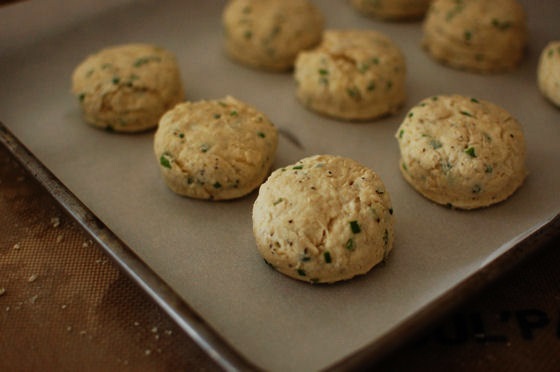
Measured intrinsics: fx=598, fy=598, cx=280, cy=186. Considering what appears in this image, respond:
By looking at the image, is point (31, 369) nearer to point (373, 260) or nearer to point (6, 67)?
point (373, 260)

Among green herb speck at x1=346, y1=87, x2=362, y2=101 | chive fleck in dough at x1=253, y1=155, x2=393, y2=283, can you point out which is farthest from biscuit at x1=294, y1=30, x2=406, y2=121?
chive fleck in dough at x1=253, y1=155, x2=393, y2=283

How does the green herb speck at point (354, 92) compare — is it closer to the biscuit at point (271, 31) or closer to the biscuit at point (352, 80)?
the biscuit at point (352, 80)

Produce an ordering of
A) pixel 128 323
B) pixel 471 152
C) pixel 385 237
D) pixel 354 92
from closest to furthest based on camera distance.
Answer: pixel 128 323 < pixel 385 237 < pixel 471 152 < pixel 354 92

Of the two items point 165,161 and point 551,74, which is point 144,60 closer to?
point 165,161

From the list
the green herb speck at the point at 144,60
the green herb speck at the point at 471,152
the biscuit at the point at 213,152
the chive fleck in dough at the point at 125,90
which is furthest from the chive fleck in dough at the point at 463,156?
the green herb speck at the point at 144,60

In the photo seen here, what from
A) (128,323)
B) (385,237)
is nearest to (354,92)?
(385,237)

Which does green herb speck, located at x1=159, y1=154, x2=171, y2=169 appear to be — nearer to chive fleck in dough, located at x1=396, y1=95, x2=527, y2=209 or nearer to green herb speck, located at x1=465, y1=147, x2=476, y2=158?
chive fleck in dough, located at x1=396, y1=95, x2=527, y2=209
